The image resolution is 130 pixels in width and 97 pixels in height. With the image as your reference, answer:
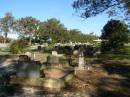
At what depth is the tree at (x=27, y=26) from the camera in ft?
338

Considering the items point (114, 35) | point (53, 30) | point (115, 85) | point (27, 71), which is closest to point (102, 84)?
point (115, 85)

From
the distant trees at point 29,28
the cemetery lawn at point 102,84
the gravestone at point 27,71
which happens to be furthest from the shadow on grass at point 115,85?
the distant trees at point 29,28

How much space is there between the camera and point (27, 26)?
103 meters

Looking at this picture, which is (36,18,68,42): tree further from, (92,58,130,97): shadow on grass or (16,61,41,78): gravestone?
(16,61,41,78): gravestone

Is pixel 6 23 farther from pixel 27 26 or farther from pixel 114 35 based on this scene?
pixel 114 35

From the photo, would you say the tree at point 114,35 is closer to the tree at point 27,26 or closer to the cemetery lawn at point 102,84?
the cemetery lawn at point 102,84

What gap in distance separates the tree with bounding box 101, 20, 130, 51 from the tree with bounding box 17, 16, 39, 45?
58396 mm

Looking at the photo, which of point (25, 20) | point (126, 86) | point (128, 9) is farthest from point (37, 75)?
point (25, 20)

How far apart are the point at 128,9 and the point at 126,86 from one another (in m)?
9.38

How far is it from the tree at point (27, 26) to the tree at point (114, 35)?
58396 millimetres

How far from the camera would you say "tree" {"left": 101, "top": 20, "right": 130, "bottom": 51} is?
45.4 m

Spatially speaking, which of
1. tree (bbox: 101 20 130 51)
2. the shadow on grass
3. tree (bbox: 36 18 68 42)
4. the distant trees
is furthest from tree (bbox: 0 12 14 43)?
the shadow on grass

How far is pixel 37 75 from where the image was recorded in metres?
13.7

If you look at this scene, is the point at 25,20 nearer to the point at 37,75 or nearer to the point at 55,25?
the point at 55,25
